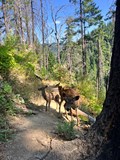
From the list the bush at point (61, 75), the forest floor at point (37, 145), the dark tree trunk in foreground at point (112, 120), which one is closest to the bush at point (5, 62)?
the forest floor at point (37, 145)

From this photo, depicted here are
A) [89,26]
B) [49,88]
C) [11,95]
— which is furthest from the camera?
[89,26]

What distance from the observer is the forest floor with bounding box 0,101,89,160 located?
5793 mm

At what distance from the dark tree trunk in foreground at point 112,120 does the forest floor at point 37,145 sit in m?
0.55

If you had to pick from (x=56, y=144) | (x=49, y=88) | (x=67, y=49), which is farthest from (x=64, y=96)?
(x=67, y=49)

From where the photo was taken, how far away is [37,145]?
6383 millimetres

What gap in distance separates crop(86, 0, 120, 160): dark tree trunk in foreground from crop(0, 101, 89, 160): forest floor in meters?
0.55

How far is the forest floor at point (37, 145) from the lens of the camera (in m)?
5.79

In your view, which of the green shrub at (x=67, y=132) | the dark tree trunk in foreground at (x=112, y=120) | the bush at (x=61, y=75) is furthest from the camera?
the bush at (x=61, y=75)

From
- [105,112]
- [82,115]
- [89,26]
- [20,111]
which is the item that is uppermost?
[89,26]

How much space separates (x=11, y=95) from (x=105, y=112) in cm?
489

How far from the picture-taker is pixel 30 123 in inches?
316

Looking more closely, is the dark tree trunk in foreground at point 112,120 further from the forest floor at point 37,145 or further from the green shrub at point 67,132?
the green shrub at point 67,132

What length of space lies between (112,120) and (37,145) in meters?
2.10

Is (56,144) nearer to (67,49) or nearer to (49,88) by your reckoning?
(49,88)
